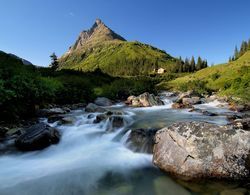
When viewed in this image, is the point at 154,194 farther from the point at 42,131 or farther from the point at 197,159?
the point at 42,131

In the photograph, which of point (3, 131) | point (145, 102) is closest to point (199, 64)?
point (145, 102)

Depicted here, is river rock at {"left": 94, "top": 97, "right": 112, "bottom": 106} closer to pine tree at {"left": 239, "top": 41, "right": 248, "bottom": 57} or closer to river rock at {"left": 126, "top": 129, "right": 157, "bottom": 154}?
river rock at {"left": 126, "top": 129, "right": 157, "bottom": 154}

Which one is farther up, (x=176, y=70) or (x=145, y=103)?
(x=176, y=70)

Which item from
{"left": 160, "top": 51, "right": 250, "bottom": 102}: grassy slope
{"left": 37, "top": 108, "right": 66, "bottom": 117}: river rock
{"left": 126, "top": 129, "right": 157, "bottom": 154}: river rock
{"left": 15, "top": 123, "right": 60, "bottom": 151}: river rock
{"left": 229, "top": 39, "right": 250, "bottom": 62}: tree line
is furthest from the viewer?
{"left": 229, "top": 39, "right": 250, "bottom": 62}: tree line

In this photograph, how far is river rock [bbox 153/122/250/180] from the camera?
23.9ft

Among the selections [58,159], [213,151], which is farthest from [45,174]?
[213,151]

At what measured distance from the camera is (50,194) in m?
7.42

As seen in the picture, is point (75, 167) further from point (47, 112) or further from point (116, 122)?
point (47, 112)

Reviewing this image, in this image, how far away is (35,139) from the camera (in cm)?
1134

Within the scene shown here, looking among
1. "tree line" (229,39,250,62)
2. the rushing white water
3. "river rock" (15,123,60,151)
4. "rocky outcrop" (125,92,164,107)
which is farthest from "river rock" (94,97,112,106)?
"tree line" (229,39,250,62)

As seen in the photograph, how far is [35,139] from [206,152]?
8.80 m

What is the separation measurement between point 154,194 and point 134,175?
1769 mm

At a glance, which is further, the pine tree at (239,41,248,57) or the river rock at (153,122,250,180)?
the pine tree at (239,41,248,57)

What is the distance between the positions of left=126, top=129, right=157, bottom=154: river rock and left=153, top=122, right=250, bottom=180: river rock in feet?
5.23
